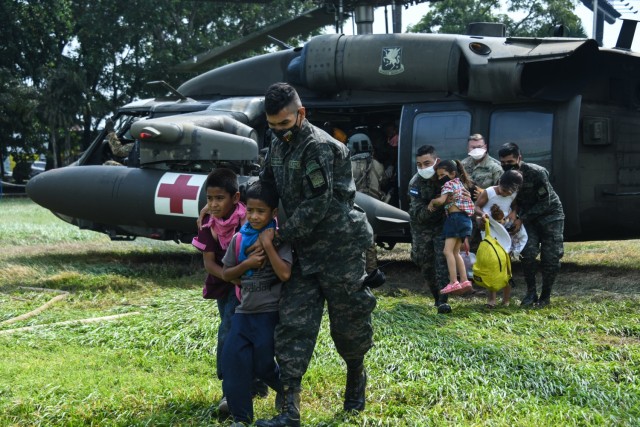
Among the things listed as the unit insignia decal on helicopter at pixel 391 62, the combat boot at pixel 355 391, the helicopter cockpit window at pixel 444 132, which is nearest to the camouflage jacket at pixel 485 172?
the helicopter cockpit window at pixel 444 132

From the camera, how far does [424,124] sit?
33.0 feet

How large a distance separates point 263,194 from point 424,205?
147 inches

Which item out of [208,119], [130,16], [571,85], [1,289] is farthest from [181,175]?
[130,16]

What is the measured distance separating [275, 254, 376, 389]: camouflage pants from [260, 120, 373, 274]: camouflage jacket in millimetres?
69

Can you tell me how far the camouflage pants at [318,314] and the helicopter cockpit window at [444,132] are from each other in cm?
549

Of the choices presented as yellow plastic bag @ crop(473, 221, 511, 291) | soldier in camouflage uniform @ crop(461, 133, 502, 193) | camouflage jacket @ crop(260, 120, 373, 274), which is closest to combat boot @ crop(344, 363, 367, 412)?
camouflage jacket @ crop(260, 120, 373, 274)

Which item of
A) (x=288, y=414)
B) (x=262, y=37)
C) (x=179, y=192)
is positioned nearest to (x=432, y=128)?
(x=179, y=192)

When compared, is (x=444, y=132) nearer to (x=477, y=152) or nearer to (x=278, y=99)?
(x=477, y=152)

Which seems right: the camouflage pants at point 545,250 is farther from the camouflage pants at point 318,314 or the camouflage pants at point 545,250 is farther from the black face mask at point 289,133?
the black face mask at point 289,133

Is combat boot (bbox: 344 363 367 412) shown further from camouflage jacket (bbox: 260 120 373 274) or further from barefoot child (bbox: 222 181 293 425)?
camouflage jacket (bbox: 260 120 373 274)

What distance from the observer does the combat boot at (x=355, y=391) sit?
4.68 metres

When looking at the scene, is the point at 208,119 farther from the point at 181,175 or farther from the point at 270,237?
the point at 270,237

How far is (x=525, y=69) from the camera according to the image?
9492 millimetres

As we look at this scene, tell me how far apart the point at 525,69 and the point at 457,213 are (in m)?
2.52
